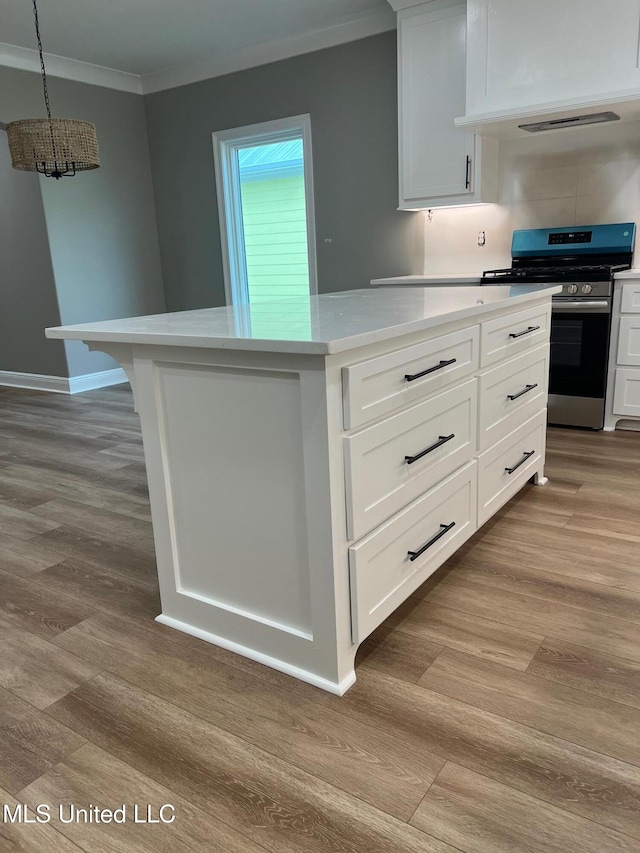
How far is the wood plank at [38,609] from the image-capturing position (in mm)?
1922

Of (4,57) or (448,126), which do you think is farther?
(4,57)

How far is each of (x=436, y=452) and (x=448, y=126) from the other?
9.27ft

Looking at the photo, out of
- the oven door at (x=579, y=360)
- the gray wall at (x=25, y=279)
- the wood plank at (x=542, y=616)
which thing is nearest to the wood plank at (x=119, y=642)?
the wood plank at (x=542, y=616)

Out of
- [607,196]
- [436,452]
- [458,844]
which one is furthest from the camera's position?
[607,196]

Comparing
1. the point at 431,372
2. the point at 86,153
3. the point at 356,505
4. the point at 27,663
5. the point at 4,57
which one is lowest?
the point at 27,663

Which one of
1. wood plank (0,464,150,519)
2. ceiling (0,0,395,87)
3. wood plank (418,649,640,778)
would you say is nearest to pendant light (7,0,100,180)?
ceiling (0,0,395,87)

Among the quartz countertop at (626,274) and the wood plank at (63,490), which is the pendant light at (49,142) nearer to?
the wood plank at (63,490)

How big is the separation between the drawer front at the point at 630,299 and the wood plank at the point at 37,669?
3120mm

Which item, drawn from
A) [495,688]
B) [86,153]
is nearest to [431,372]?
[495,688]

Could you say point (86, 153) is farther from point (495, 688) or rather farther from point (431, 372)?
point (495, 688)

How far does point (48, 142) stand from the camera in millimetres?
3230

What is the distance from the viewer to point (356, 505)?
4.87ft

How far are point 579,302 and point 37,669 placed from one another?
3118 millimetres

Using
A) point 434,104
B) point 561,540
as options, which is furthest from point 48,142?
point 561,540
